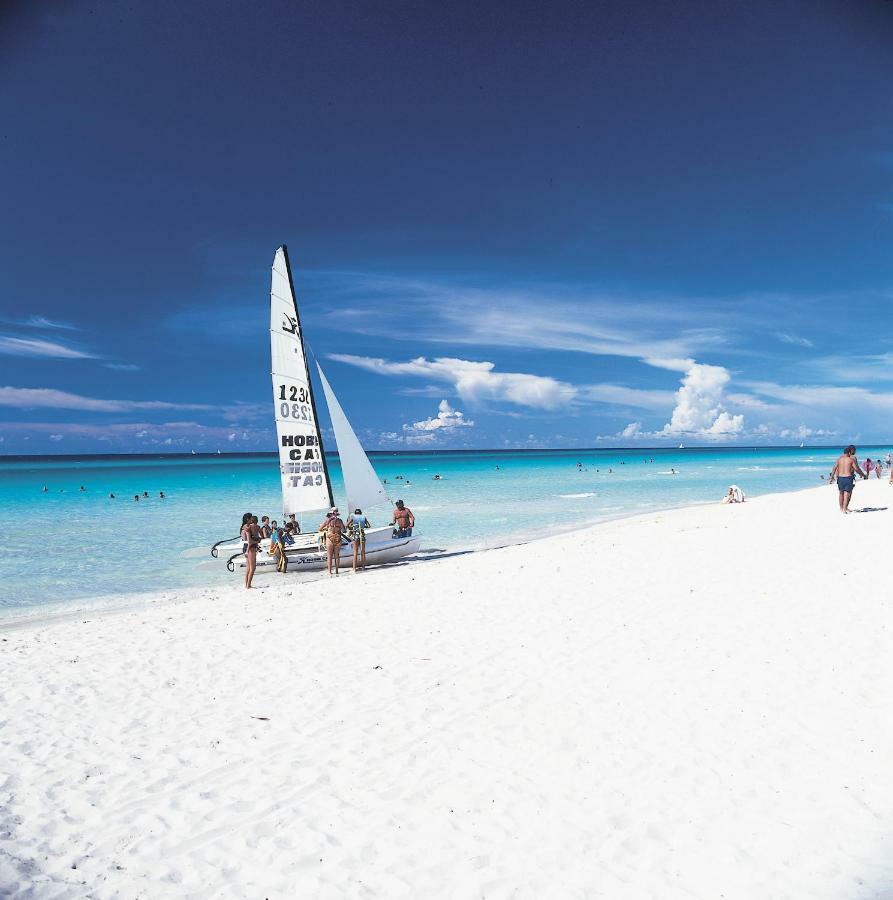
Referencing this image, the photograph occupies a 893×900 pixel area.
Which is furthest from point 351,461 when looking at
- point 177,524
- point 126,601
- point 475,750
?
point 177,524

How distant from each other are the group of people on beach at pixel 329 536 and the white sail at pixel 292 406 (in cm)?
92

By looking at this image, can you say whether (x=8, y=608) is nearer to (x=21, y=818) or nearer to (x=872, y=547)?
(x=21, y=818)

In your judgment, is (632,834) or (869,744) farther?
(869,744)

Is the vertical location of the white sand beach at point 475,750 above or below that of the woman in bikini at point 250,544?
below

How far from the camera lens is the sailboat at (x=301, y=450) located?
778 inches

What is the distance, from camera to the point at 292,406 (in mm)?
20031

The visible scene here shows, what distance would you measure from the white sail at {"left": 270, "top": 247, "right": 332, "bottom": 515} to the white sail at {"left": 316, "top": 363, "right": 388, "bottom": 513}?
64 centimetres

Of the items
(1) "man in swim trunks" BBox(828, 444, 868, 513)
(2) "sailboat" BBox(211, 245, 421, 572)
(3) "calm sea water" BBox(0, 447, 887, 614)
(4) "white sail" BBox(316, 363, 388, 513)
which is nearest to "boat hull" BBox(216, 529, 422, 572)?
(2) "sailboat" BBox(211, 245, 421, 572)

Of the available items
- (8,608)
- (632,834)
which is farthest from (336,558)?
(632,834)

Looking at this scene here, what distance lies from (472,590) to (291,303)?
11.6m

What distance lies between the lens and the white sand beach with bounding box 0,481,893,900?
4918 millimetres

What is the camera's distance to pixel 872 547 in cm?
1398

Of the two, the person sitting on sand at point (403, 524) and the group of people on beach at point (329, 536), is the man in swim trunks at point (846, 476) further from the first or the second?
the group of people on beach at point (329, 536)

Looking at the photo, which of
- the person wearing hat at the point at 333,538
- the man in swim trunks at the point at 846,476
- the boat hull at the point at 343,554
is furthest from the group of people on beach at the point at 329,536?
the man in swim trunks at the point at 846,476
